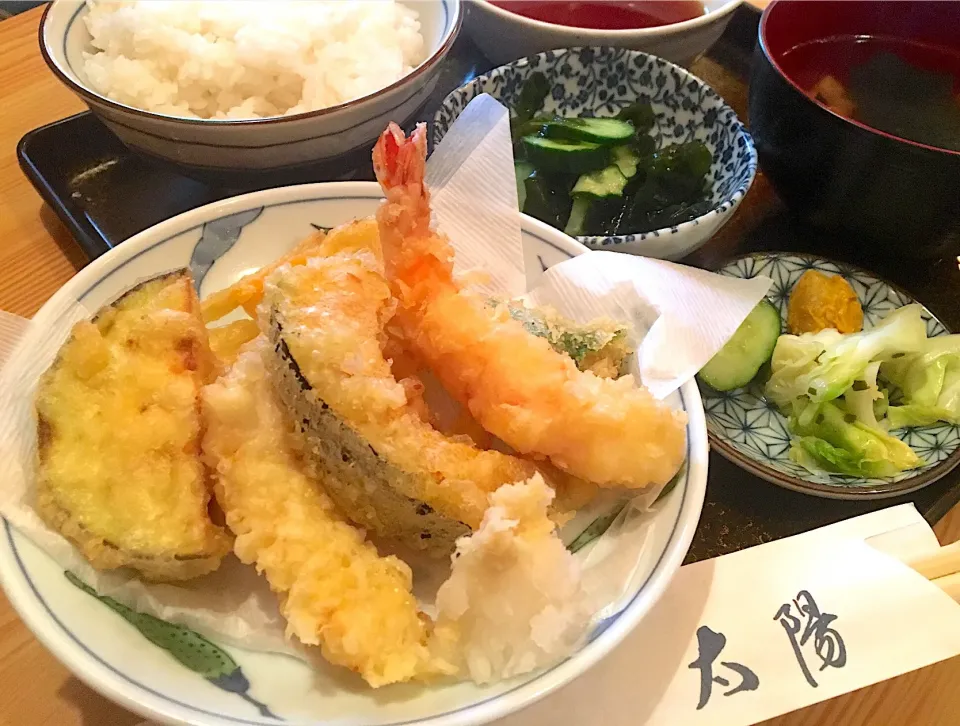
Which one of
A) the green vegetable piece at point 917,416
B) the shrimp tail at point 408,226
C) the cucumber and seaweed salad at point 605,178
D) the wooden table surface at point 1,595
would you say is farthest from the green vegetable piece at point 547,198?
the wooden table surface at point 1,595

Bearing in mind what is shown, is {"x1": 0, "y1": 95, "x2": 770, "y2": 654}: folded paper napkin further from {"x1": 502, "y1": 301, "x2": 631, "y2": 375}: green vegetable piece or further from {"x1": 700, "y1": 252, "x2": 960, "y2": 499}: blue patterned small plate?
{"x1": 700, "y1": 252, "x2": 960, "y2": 499}: blue patterned small plate

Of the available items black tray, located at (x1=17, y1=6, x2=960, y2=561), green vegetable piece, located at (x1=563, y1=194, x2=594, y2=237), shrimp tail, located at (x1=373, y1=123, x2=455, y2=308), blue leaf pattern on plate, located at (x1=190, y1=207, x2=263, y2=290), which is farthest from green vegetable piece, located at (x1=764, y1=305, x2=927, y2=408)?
blue leaf pattern on plate, located at (x1=190, y1=207, x2=263, y2=290)

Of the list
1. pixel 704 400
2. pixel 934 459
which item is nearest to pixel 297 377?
pixel 704 400

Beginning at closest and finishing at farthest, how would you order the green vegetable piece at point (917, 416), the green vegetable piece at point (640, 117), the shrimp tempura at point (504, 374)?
the shrimp tempura at point (504, 374) → the green vegetable piece at point (917, 416) → the green vegetable piece at point (640, 117)

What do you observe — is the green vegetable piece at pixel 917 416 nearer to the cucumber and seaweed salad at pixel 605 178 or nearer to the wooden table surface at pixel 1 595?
the wooden table surface at pixel 1 595

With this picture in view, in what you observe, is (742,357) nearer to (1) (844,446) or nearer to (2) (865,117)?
(1) (844,446)

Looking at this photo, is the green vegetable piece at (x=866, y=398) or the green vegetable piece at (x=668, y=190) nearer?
the green vegetable piece at (x=866, y=398)
